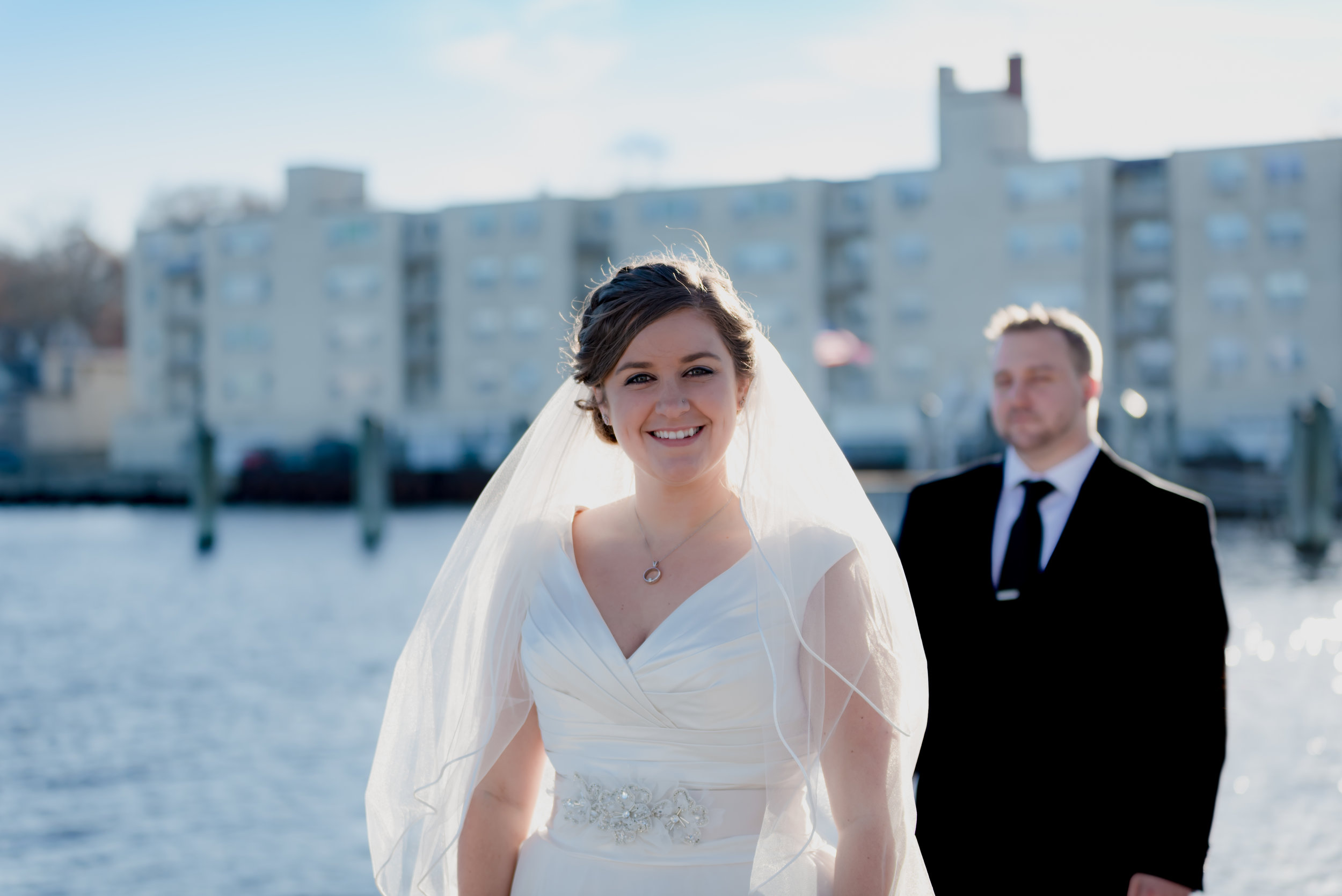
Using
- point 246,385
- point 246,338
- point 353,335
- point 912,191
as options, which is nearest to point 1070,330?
point 912,191

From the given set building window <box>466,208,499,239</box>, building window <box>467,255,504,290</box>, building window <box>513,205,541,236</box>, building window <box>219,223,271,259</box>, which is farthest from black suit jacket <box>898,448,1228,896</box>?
building window <box>219,223,271,259</box>

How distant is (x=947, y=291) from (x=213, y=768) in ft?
153

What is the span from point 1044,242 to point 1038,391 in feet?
169

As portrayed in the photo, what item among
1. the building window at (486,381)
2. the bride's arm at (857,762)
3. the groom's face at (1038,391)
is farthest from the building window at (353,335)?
the bride's arm at (857,762)

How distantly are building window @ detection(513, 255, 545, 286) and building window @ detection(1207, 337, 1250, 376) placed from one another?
29550 mm

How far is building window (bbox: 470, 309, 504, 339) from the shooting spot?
62188 millimetres

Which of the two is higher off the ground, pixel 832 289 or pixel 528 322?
pixel 832 289

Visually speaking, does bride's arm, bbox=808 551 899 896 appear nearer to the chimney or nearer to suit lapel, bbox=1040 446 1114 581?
suit lapel, bbox=1040 446 1114 581

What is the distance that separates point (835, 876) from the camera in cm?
247

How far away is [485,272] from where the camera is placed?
6256cm

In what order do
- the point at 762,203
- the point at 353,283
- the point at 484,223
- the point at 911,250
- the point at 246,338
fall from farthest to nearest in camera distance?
the point at 246,338
the point at 353,283
the point at 484,223
the point at 762,203
the point at 911,250

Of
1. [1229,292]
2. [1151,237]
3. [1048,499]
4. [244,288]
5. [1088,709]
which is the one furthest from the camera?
[244,288]

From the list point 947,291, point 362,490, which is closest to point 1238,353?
point 947,291

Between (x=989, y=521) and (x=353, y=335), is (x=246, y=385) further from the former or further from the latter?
(x=989, y=521)
